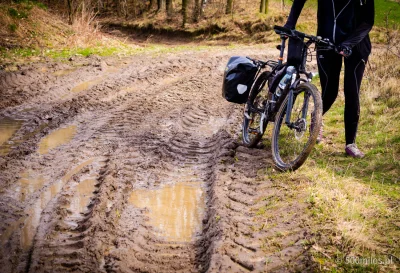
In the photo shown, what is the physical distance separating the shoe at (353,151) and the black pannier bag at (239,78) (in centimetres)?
144

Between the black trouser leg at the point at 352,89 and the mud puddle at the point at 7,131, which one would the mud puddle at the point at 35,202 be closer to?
the mud puddle at the point at 7,131

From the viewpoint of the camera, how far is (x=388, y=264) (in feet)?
9.43

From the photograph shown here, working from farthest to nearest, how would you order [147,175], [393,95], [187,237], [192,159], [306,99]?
[393,95]
[192,159]
[147,175]
[306,99]
[187,237]

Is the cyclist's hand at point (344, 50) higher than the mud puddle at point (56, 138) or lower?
higher

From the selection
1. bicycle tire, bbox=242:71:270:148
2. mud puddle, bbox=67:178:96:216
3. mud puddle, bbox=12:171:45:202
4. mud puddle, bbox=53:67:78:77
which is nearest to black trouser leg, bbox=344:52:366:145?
bicycle tire, bbox=242:71:270:148

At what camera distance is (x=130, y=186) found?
4.34 meters

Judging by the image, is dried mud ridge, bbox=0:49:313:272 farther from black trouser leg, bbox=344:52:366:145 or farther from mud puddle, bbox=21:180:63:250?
black trouser leg, bbox=344:52:366:145

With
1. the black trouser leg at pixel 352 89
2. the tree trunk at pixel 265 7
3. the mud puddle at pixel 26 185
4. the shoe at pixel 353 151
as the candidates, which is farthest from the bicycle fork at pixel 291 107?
the tree trunk at pixel 265 7

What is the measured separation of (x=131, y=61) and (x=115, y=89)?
108 inches

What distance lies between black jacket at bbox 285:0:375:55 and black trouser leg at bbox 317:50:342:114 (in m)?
0.22

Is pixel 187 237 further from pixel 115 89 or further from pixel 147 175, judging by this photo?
pixel 115 89

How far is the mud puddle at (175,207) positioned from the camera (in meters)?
3.65

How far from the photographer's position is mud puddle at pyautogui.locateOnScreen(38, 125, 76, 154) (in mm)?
5379

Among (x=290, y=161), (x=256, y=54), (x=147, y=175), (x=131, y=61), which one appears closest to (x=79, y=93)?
(x=131, y=61)
